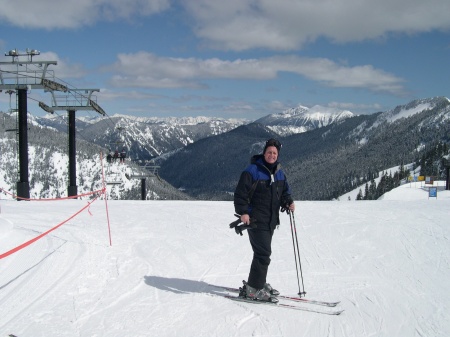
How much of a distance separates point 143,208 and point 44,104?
32.4 ft

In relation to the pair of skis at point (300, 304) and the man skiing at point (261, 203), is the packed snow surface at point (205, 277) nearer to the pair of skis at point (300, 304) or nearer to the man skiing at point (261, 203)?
the pair of skis at point (300, 304)

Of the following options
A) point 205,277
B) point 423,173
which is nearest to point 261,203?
point 205,277

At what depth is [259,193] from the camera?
17.6ft

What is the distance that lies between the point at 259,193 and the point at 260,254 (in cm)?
80

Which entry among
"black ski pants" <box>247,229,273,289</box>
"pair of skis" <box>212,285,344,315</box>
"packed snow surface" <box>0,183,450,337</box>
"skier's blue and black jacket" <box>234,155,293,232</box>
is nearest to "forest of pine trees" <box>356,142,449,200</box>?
"packed snow surface" <box>0,183,450,337</box>

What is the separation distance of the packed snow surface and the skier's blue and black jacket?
113 centimetres

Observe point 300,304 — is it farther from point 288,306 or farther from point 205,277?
point 205,277

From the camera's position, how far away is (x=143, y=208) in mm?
14664

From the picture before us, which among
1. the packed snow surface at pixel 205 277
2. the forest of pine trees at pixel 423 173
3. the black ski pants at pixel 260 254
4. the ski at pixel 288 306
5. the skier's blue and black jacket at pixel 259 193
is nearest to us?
the packed snow surface at pixel 205 277

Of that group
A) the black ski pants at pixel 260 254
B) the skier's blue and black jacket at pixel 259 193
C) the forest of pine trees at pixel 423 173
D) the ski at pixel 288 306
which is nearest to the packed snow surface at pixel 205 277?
the ski at pixel 288 306

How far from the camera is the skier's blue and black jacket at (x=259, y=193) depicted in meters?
5.28

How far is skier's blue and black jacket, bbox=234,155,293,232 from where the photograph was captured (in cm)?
528

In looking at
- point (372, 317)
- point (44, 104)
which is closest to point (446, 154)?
point (44, 104)

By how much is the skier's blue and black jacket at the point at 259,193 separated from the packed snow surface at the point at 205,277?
1.13 m
